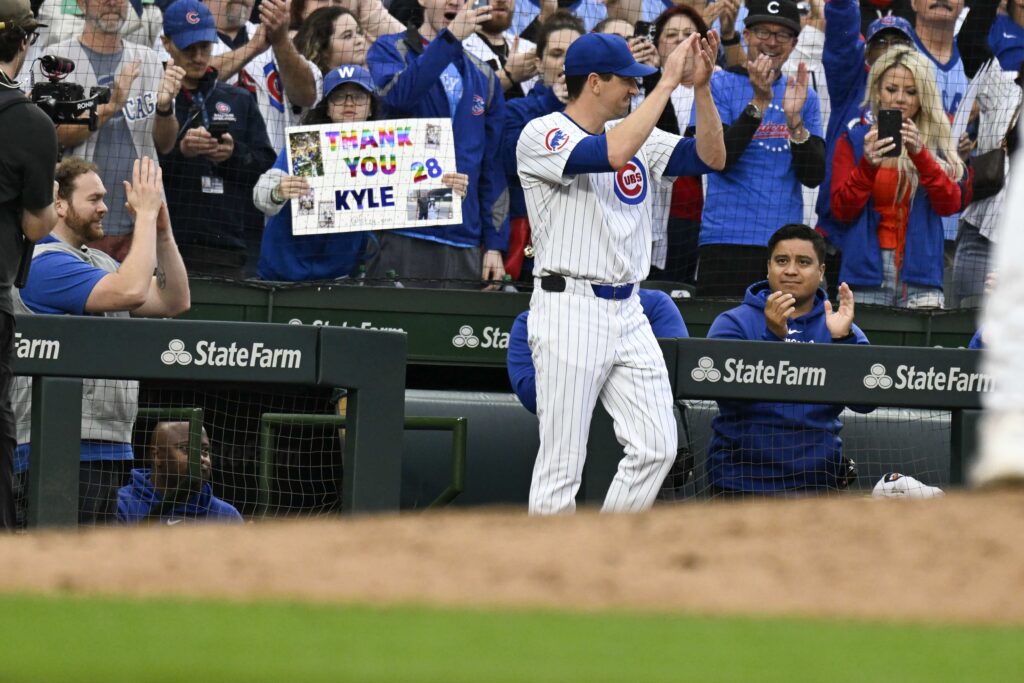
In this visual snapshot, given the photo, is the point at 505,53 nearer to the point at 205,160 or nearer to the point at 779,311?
the point at 205,160

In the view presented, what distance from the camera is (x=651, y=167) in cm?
661

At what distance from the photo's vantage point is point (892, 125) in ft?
27.7

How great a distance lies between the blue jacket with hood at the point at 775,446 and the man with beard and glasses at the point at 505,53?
266 cm

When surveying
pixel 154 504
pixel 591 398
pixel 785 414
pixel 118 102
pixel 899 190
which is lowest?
pixel 154 504

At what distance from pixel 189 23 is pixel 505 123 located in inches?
69.8

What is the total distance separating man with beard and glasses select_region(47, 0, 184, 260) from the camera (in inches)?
325

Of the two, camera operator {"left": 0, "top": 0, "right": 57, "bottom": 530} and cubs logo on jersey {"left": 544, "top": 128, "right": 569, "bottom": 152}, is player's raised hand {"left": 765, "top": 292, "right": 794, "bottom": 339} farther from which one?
camera operator {"left": 0, "top": 0, "right": 57, "bottom": 530}

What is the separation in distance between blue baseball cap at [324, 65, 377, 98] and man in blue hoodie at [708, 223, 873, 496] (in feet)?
8.19

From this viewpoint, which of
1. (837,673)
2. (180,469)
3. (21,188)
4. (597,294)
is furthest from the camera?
(180,469)

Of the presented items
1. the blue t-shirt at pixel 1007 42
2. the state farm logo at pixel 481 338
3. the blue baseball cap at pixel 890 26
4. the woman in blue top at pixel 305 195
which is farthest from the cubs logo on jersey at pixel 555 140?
the blue t-shirt at pixel 1007 42

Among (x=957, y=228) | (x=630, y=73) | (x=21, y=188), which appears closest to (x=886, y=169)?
(x=957, y=228)

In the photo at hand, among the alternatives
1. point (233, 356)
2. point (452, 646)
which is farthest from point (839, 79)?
point (452, 646)

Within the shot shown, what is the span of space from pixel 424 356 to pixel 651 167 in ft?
7.53

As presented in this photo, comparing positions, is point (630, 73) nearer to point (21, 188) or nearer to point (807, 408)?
point (807, 408)
